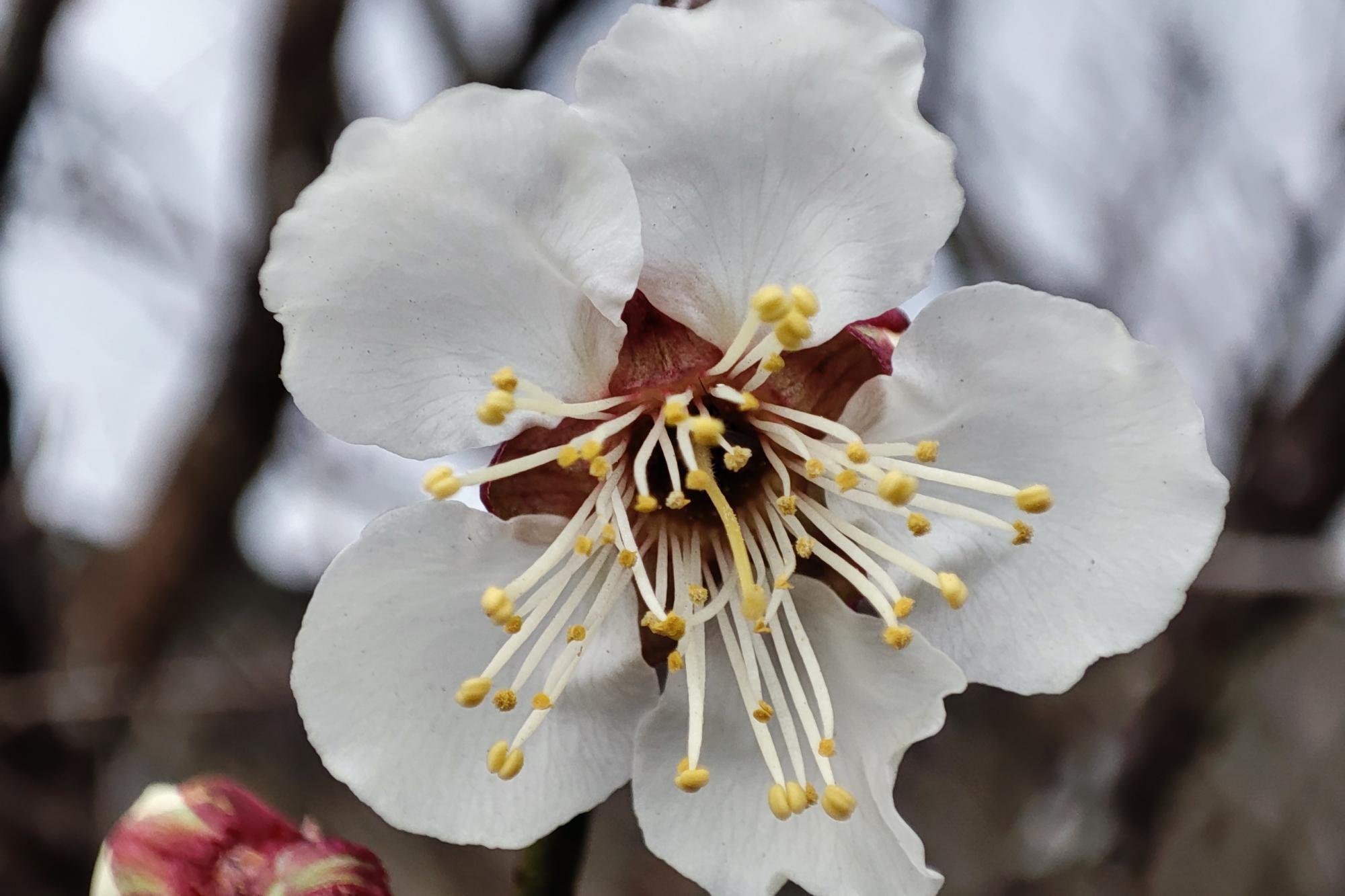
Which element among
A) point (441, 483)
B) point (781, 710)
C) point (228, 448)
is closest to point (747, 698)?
point (781, 710)

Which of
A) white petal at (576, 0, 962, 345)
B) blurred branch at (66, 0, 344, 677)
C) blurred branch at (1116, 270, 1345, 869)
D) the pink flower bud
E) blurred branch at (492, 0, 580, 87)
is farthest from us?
blurred branch at (492, 0, 580, 87)

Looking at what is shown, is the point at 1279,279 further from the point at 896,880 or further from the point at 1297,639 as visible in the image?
the point at 896,880

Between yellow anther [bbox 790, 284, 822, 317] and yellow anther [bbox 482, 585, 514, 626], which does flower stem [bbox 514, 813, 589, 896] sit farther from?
yellow anther [bbox 790, 284, 822, 317]

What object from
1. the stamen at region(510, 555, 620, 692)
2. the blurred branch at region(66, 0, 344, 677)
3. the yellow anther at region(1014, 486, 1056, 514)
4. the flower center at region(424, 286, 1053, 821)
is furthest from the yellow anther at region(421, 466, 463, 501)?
the blurred branch at region(66, 0, 344, 677)

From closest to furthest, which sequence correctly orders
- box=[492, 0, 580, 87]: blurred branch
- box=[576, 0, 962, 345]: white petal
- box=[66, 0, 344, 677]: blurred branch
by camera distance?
1. box=[576, 0, 962, 345]: white petal
2. box=[66, 0, 344, 677]: blurred branch
3. box=[492, 0, 580, 87]: blurred branch

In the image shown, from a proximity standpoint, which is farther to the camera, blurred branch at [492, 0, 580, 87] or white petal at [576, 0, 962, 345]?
blurred branch at [492, 0, 580, 87]

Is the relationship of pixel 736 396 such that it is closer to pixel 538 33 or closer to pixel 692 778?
pixel 692 778

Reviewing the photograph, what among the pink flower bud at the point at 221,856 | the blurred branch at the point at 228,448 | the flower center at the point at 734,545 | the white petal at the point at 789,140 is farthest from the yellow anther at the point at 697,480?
the blurred branch at the point at 228,448
